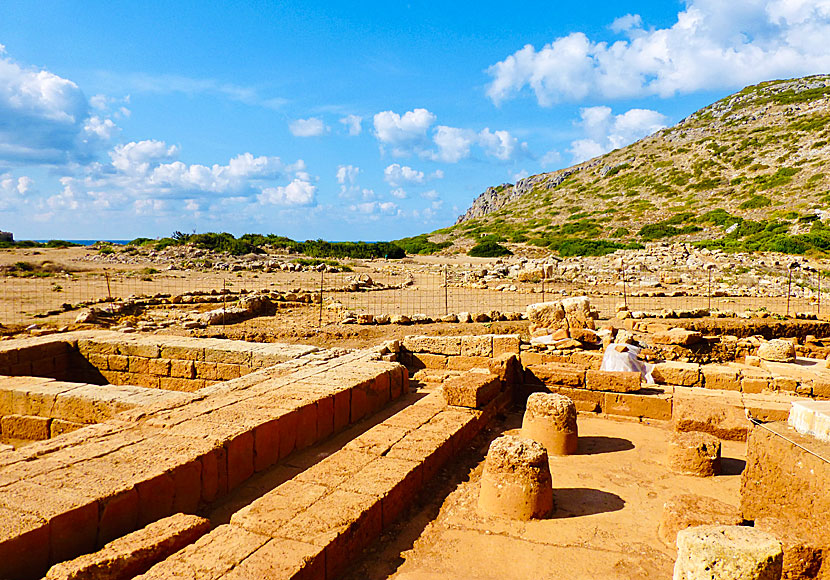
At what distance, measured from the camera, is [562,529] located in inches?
191

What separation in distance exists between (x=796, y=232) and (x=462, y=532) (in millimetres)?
37617

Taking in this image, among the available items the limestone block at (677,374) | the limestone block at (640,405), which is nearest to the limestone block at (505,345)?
the limestone block at (640,405)

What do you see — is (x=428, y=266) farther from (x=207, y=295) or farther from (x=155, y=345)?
(x=155, y=345)

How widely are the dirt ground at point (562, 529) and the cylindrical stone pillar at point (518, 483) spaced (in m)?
0.11

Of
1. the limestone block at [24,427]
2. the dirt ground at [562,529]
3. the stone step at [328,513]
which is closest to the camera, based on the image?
the stone step at [328,513]

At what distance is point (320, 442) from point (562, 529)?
120 inches

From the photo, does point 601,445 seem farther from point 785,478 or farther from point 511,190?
point 511,190

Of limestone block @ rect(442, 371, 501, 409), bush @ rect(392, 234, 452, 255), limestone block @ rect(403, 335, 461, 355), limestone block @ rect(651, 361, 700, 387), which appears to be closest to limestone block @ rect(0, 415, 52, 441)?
limestone block @ rect(442, 371, 501, 409)

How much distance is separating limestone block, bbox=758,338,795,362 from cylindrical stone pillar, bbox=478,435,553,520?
28.2 feet

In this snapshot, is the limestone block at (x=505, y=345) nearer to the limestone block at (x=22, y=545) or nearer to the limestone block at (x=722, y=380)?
the limestone block at (x=722, y=380)

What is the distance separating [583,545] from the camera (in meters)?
4.61

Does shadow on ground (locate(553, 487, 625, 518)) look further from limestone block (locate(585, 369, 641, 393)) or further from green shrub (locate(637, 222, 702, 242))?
green shrub (locate(637, 222, 702, 242))

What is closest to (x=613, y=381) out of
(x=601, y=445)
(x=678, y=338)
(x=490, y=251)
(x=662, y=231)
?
(x=601, y=445)

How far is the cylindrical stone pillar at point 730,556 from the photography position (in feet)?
9.86
